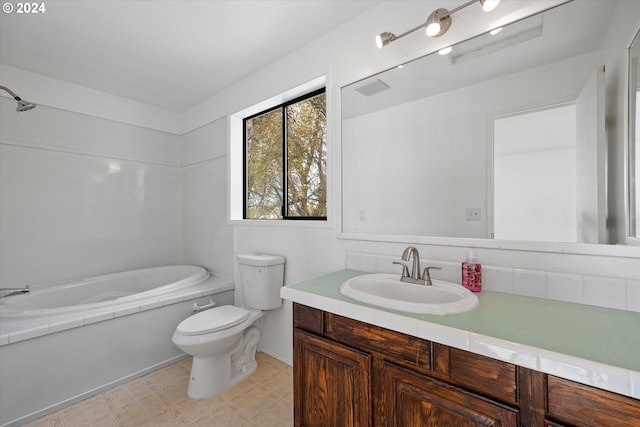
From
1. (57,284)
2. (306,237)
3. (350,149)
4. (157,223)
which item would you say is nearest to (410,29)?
(350,149)

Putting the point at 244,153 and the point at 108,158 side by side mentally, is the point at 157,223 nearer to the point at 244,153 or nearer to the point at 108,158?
the point at 108,158

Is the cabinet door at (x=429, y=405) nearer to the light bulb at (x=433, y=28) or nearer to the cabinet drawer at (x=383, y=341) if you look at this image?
the cabinet drawer at (x=383, y=341)

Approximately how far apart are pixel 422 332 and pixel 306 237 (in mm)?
1203

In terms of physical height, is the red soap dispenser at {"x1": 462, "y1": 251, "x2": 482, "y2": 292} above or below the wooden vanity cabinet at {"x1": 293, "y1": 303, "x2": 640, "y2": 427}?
above

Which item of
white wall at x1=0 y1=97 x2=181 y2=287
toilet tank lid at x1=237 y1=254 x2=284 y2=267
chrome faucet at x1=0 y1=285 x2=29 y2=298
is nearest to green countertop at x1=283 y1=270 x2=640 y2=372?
toilet tank lid at x1=237 y1=254 x2=284 y2=267

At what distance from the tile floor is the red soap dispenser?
124 centimetres

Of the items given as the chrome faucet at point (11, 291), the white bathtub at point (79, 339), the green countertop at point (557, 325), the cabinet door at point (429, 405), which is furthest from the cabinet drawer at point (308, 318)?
the chrome faucet at point (11, 291)

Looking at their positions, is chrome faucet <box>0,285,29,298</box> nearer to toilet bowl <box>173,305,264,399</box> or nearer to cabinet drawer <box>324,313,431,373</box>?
toilet bowl <box>173,305,264,399</box>

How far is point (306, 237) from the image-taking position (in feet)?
6.59

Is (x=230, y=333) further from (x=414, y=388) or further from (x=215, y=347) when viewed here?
(x=414, y=388)

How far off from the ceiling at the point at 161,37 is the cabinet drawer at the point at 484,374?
180cm

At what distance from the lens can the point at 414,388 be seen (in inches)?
37.5

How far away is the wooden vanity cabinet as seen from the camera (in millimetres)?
710

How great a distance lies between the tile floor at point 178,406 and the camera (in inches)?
62.2
